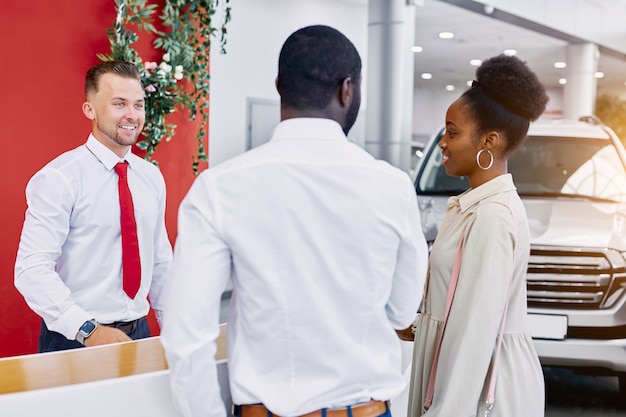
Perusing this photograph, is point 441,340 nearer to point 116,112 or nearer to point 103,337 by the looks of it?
point 103,337

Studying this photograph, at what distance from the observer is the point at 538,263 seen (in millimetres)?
4402

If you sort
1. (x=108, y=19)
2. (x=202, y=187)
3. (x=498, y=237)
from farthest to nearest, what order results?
(x=108, y=19)
(x=498, y=237)
(x=202, y=187)

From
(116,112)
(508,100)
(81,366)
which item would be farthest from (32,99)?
(508,100)

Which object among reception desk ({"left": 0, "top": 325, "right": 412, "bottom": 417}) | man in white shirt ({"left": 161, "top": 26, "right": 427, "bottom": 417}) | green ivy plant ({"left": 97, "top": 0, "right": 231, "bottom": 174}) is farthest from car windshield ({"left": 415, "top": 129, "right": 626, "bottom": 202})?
man in white shirt ({"left": 161, "top": 26, "right": 427, "bottom": 417})

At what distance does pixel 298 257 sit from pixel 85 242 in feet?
4.62

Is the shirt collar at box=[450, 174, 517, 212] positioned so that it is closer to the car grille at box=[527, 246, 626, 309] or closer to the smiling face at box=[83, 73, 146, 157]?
the smiling face at box=[83, 73, 146, 157]

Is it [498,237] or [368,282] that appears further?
[498,237]

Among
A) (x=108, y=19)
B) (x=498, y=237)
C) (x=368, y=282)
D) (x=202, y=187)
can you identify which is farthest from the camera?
(x=108, y=19)

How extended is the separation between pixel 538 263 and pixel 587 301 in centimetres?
35

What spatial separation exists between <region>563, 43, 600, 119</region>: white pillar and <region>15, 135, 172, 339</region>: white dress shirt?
1429 centimetres

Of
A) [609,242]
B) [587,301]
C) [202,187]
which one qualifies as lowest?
[587,301]

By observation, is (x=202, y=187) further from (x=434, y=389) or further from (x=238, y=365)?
(x=434, y=389)

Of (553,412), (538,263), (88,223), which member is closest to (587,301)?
(538,263)

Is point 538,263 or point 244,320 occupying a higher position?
point 244,320
